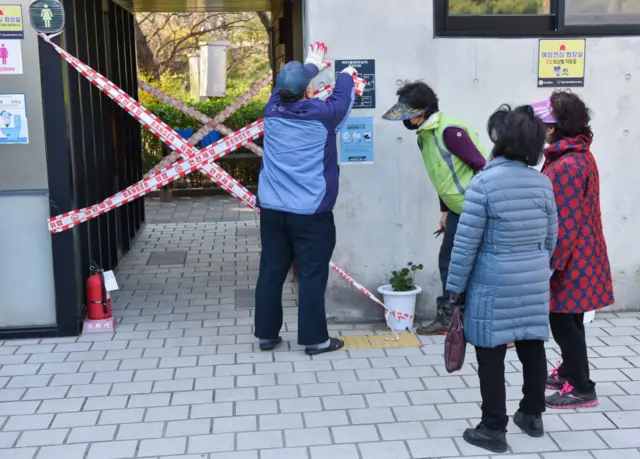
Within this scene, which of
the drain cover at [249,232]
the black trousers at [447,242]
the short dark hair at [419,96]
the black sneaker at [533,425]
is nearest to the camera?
the black sneaker at [533,425]

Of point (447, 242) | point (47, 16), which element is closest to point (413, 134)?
point (447, 242)

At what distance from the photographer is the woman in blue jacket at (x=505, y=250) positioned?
3.57 metres

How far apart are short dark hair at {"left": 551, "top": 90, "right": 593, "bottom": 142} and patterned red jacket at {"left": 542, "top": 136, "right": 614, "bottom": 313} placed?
5cm

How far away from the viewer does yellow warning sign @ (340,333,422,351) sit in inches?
210

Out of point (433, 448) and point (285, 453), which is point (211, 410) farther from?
point (433, 448)

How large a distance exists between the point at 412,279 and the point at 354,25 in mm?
1814

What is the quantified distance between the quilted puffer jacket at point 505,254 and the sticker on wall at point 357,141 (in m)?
2.06

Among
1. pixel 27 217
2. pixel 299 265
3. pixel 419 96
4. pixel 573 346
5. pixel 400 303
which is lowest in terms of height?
pixel 400 303

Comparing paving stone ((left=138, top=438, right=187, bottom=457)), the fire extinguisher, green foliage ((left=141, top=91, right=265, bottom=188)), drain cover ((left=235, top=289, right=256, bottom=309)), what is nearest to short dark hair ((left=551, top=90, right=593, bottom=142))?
paving stone ((left=138, top=438, right=187, bottom=457))

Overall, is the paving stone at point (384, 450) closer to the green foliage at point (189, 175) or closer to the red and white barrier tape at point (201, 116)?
the red and white barrier tape at point (201, 116)

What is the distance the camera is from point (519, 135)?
3.55 m

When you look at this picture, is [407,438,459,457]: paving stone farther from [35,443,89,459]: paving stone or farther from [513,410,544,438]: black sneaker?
[35,443,89,459]: paving stone

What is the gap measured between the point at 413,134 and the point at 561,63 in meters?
1.18

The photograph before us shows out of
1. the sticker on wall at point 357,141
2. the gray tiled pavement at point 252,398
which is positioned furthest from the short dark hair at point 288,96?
the gray tiled pavement at point 252,398
